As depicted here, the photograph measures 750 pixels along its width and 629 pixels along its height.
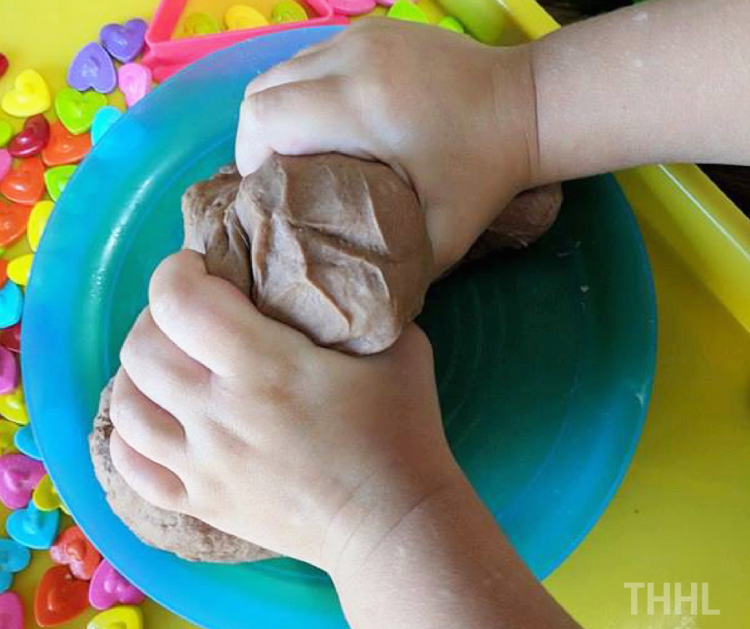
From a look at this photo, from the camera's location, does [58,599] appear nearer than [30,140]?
Yes

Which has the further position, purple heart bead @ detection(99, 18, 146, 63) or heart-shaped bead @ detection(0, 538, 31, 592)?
purple heart bead @ detection(99, 18, 146, 63)

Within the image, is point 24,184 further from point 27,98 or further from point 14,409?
point 14,409

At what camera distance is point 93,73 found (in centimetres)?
85

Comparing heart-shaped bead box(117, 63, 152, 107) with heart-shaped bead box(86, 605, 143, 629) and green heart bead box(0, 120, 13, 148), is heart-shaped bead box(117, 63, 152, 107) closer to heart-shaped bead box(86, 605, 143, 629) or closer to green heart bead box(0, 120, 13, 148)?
green heart bead box(0, 120, 13, 148)

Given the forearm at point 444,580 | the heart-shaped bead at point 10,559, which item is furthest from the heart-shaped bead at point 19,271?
the forearm at point 444,580

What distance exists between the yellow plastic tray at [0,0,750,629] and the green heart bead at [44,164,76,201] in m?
0.09

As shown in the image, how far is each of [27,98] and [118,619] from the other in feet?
1.61

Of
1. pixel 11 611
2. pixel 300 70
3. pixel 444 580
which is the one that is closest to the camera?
pixel 444 580

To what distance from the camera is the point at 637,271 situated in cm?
74

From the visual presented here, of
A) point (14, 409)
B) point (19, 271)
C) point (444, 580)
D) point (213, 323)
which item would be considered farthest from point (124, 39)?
point (444, 580)

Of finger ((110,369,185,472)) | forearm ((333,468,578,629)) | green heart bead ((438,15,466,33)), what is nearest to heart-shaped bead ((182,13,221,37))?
green heart bead ((438,15,466,33))

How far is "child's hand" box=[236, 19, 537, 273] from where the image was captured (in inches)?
21.9

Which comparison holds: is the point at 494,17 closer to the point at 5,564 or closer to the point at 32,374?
the point at 32,374

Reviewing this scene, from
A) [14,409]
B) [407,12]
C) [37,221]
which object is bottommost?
[14,409]
